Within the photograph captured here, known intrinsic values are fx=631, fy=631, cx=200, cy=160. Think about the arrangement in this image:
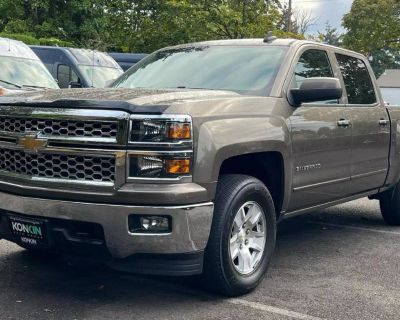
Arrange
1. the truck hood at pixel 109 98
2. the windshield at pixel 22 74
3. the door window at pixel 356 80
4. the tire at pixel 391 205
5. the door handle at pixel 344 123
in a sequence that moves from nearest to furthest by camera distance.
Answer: the truck hood at pixel 109 98 → the door handle at pixel 344 123 → the door window at pixel 356 80 → the tire at pixel 391 205 → the windshield at pixel 22 74

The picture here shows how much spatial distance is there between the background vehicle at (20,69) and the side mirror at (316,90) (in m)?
7.31

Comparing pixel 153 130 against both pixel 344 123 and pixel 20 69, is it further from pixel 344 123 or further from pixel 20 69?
pixel 20 69

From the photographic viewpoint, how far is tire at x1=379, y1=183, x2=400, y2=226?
7.29m

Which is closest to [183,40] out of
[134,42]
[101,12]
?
[134,42]

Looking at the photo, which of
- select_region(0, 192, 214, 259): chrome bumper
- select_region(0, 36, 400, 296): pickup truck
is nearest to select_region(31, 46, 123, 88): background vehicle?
select_region(0, 36, 400, 296): pickup truck

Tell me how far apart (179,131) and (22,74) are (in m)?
8.58

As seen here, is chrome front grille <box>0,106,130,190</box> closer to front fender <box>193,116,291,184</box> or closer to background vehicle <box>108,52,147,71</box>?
front fender <box>193,116,291,184</box>

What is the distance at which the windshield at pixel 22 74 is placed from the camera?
37.6 feet

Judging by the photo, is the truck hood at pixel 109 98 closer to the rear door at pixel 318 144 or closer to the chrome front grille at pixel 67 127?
the chrome front grille at pixel 67 127

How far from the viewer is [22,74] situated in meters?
11.8

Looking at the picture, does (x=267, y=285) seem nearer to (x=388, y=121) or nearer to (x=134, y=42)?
(x=388, y=121)

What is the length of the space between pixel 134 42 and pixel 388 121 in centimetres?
1956

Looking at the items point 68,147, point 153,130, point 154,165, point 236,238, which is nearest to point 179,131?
point 153,130

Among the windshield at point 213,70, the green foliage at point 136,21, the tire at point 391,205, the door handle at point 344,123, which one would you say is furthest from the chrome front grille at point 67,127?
the green foliage at point 136,21
